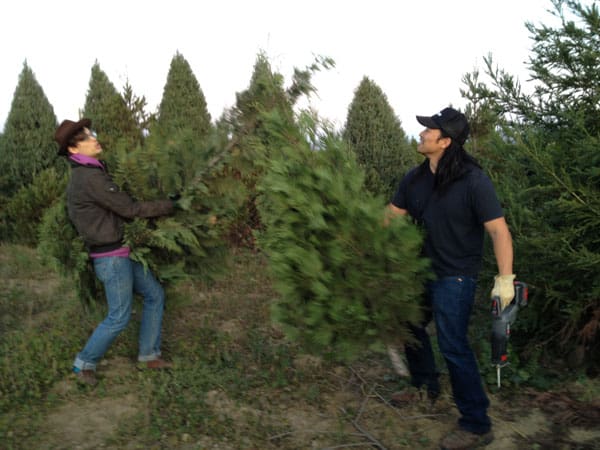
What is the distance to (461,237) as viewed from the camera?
11.2 ft

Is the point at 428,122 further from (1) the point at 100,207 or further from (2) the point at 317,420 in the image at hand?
(1) the point at 100,207

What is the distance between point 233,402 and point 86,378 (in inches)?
44.5

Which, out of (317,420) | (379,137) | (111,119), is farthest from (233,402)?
(379,137)

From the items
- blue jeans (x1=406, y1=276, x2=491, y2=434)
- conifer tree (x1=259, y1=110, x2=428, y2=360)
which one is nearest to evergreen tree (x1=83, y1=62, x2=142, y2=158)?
conifer tree (x1=259, y1=110, x2=428, y2=360)

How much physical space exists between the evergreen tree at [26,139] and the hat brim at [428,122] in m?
8.56

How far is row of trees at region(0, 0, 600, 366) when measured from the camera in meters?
3.29

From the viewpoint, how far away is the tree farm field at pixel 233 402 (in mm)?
3672

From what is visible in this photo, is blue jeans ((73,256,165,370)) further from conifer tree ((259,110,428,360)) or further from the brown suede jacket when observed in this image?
conifer tree ((259,110,428,360))

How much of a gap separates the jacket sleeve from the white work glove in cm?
229

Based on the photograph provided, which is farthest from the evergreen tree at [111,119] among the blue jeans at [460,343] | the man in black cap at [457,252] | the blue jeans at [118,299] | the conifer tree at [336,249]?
the blue jeans at [460,343]

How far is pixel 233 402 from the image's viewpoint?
4.14m

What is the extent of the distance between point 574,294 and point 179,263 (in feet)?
9.87

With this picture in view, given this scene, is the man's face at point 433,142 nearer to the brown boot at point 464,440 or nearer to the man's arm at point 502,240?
the man's arm at point 502,240

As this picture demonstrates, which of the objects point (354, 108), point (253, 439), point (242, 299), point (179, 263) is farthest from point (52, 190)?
point (253, 439)
